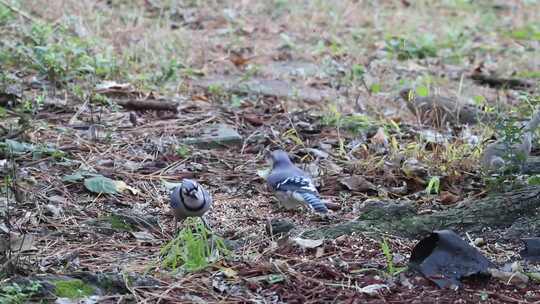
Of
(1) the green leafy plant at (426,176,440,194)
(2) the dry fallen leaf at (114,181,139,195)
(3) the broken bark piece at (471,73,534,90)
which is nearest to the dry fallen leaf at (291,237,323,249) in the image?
A: (1) the green leafy plant at (426,176,440,194)

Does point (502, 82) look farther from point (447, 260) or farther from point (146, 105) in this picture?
point (447, 260)

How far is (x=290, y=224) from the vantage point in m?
3.98

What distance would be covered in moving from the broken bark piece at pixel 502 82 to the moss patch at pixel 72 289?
17.3ft

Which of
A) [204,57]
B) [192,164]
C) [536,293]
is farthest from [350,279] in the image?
[204,57]

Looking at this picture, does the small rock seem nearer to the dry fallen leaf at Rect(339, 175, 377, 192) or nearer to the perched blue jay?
the perched blue jay

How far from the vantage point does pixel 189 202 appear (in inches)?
159

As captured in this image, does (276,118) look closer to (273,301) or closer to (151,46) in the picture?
(151,46)

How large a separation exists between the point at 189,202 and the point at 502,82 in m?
4.49

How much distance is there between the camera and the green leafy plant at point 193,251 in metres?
3.39

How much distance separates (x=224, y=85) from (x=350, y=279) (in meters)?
3.78

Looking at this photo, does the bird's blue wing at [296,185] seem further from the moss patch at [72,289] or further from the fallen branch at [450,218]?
the moss patch at [72,289]

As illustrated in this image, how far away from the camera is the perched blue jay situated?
403cm

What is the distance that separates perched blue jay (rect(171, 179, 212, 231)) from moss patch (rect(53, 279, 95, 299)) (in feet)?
2.98

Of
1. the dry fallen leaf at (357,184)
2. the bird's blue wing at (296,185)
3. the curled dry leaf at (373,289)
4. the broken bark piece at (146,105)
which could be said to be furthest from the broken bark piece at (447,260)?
the broken bark piece at (146,105)
